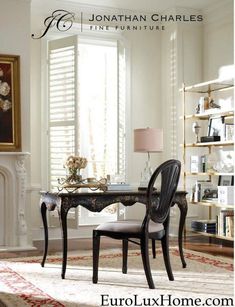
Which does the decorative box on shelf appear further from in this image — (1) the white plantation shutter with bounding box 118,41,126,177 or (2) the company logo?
(2) the company logo

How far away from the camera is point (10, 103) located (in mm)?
5902

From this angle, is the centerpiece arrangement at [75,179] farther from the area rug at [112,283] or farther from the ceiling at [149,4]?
the ceiling at [149,4]

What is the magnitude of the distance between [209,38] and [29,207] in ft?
10.7

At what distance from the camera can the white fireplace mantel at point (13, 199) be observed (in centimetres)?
587

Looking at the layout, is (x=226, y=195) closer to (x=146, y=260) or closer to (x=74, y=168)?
(x=74, y=168)

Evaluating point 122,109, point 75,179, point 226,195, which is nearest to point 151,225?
point 75,179

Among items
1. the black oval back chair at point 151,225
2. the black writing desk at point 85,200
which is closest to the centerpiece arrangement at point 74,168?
the black writing desk at point 85,200

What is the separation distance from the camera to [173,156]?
23.0 feet

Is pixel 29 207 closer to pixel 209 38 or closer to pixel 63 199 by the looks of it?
pixel 63 199

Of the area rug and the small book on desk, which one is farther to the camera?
the small book on desk

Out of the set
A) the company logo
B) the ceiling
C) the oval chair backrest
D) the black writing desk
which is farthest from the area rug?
the ceiling

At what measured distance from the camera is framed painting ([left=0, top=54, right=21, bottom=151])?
19.2ft

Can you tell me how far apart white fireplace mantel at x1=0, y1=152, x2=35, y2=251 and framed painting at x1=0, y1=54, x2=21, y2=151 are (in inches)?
5.8

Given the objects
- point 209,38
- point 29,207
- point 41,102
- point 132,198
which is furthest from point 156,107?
point 132,198
